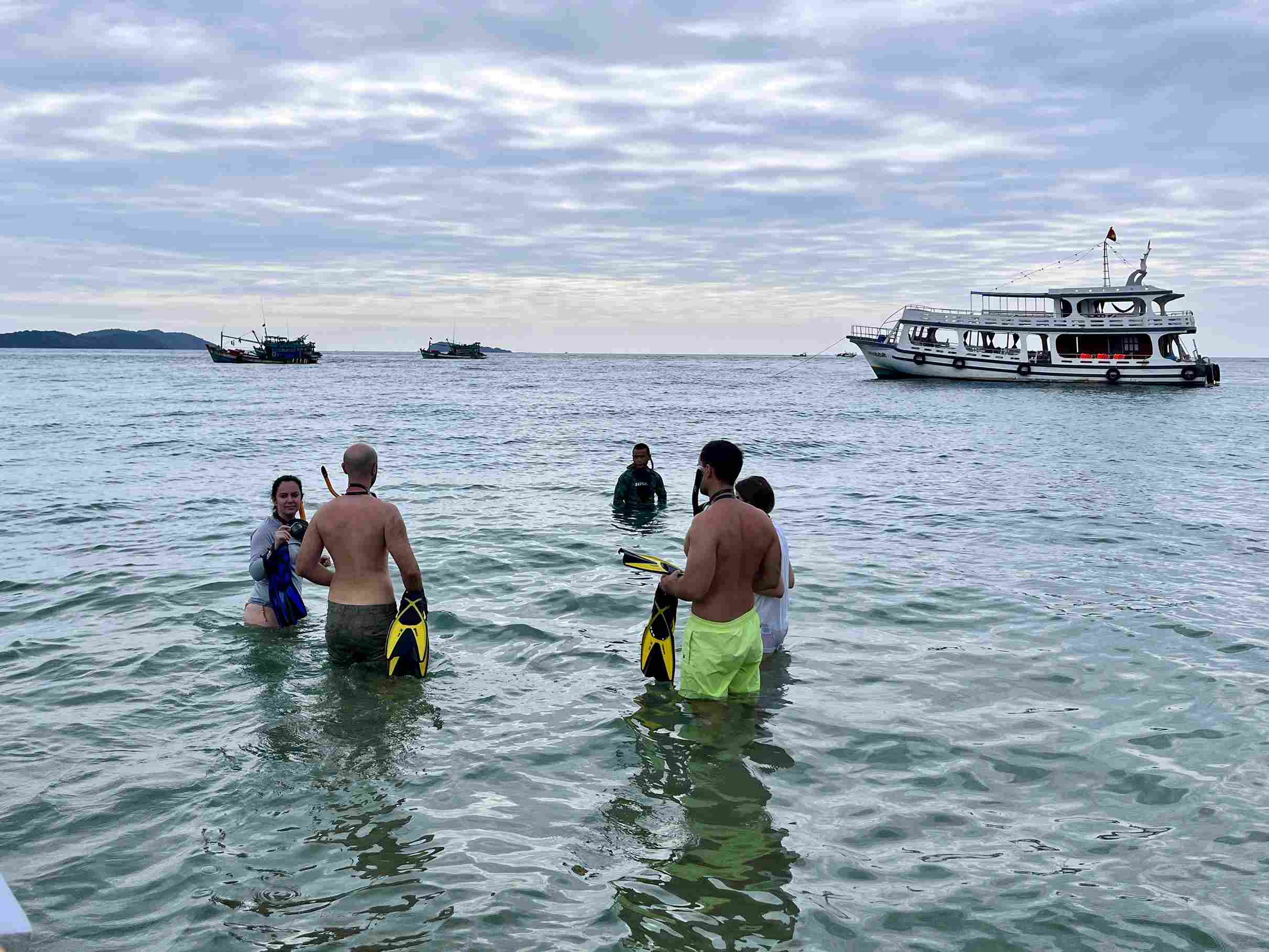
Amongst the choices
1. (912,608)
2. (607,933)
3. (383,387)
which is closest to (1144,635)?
(912,608)

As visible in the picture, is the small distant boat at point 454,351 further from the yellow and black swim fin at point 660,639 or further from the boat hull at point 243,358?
the yellow and black swim fin at point 660,639

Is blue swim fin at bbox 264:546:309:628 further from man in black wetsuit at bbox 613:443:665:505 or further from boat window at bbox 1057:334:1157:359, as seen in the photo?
boat window at bbox 1057:334:1157:359

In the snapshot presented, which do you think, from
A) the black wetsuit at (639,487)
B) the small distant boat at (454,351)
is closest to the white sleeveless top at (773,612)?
the black wetsuit at (639,487)

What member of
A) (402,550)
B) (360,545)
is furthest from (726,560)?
(360,545)

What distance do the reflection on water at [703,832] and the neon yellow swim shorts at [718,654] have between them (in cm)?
21

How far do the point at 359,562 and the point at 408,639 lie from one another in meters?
0.72

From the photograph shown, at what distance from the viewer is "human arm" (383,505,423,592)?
6473 millimetres

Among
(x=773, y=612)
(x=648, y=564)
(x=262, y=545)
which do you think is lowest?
(x=773, y=612)

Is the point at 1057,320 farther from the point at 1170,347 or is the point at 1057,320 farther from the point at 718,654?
the point at 718,654

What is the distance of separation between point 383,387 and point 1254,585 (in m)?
70.6

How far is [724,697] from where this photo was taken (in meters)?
6.41

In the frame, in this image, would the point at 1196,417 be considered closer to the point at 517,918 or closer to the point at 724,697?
the point at 724,697

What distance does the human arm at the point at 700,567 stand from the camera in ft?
19.2

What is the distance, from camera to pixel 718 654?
6.17 m
